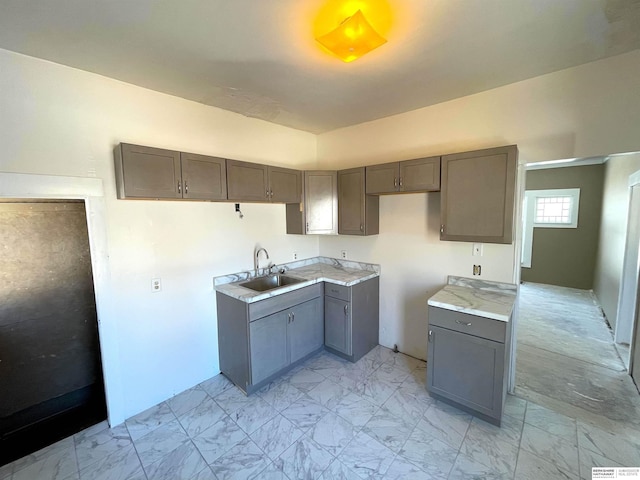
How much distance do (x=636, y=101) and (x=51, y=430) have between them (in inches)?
189

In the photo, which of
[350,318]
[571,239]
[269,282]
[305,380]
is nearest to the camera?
[305,380]

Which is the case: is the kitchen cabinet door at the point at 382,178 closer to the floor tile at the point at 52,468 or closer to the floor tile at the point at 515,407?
the floor tile at the point at 515,407

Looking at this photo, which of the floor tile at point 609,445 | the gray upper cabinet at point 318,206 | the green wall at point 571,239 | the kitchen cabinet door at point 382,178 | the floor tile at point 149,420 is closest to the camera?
the floor tile at point 609,445

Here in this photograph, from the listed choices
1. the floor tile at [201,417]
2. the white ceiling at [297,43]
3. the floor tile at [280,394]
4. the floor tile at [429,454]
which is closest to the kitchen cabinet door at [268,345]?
the floor tile at [280,394]

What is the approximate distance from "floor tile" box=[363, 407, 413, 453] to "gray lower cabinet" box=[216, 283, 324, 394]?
0.96 m

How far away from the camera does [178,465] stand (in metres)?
1.78

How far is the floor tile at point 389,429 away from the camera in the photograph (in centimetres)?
192

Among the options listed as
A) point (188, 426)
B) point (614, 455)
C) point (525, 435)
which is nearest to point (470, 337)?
point (525, 435)

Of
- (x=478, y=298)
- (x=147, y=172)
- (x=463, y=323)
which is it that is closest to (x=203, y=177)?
(x=147, y=172)

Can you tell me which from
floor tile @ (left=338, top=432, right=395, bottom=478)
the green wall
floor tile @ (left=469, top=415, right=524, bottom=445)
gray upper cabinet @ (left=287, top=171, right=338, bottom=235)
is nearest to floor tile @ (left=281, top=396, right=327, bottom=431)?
floor tile @ (left=338, top=432, right=395, bottom=478)

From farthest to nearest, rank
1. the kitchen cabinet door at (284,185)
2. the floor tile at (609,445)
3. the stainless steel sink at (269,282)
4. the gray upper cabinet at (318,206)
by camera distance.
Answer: the gray upper cabinet at (318,206) → the stainless steel sink at (269,282) → the kitchen cabinet door at (284,185) → the floor tile at (609,445)

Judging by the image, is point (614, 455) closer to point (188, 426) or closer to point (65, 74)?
point (188, 426)

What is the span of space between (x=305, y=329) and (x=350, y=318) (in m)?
0.49

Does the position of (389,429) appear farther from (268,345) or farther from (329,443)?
(268,345)
